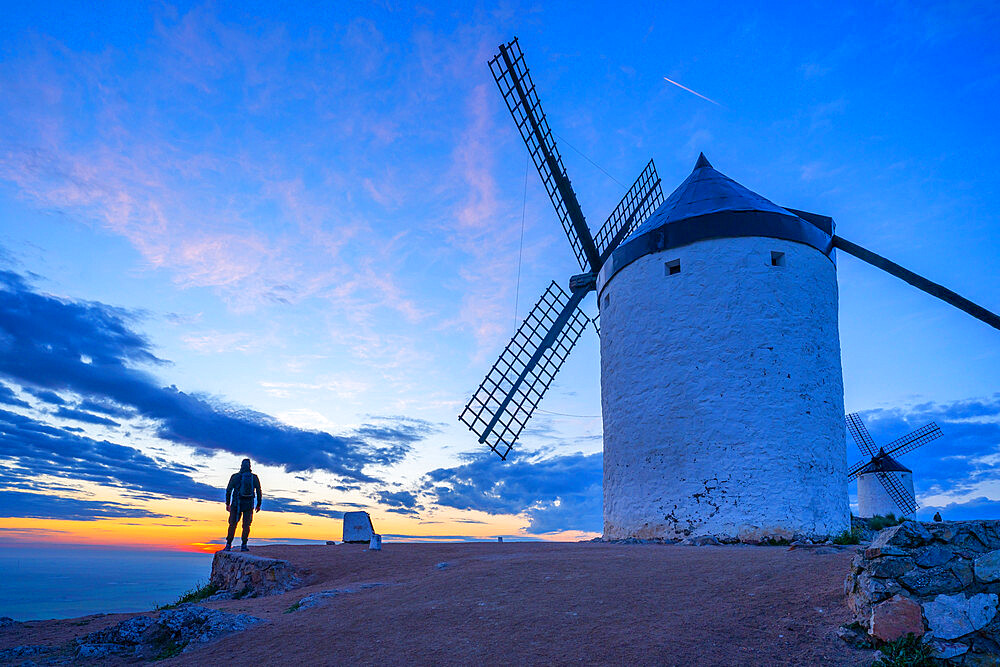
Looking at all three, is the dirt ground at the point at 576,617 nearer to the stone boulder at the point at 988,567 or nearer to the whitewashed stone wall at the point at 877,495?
the stone boulder at the point at 988,567

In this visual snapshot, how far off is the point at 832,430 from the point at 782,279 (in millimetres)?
3274

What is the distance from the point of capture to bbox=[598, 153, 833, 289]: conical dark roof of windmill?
13031 millimetres

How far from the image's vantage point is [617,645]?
5.11m

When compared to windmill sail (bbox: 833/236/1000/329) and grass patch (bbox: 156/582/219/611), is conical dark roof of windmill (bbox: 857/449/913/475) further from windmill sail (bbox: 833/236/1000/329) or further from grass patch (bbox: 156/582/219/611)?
grass patch (bbox: 156/582/219/611)

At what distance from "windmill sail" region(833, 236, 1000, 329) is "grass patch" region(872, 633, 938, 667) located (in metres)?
10.9

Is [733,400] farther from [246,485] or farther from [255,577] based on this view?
[246,485]

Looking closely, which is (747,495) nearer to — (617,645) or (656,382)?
(656,382)

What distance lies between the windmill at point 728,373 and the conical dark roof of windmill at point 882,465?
24976 millimetres

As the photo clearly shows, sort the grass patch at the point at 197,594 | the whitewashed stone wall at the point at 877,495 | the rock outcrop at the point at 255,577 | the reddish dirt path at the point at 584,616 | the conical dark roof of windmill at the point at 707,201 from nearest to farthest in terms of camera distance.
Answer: the reddish dirt path at the point at 584,616, the rock outcrop at the point at 255,577, the grass patch at the point at 197,594, the conical dark roof of windmill at the point at 707,201, the whitewashed stone wall at the point at 877,495

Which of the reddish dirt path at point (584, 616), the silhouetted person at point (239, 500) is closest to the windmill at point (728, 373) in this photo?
the reddish dirt path at point (584, 616)

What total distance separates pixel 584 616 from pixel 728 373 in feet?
25.2

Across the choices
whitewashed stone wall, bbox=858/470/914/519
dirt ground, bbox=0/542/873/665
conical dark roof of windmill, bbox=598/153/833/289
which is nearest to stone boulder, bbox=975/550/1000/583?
dirt ground, bbox=0/542/873/665

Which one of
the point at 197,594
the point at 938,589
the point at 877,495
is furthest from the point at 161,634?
the point at 877,495

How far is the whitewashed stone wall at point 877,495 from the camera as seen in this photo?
32.5 metres
